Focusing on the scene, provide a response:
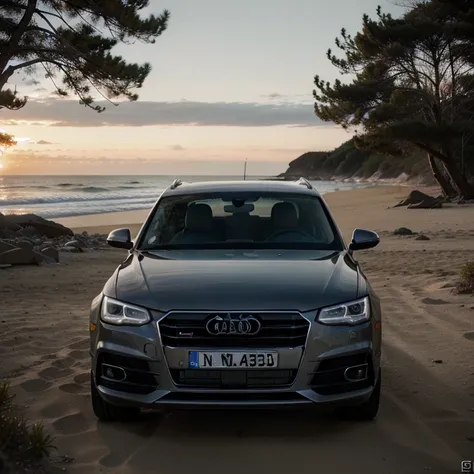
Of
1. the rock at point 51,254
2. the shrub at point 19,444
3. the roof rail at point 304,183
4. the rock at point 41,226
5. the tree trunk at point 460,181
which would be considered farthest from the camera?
the tree trunk at point 460,181

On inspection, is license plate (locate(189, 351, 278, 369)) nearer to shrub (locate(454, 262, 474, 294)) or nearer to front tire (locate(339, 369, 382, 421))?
front tire (locate(339, 369, 382, 421))

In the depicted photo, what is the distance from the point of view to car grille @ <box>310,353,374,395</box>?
404cm

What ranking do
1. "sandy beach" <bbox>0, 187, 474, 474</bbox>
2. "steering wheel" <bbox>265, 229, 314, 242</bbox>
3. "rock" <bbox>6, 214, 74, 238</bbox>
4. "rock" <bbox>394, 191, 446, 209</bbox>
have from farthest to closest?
"rock" <bbox>394, 191, 446, 209</bbox> < "rock" <bbox>6, 214, 74, 238</bbox> < "steering wheel" <bbox>265, 229, 314, 242</bbox> < "sandy beach" <bbox>0, 187, 474, 474</bbox>

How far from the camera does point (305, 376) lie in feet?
13.1

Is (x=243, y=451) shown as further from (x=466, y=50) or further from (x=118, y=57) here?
(x=466, y=50)

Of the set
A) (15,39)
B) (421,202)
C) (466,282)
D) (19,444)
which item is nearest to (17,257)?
(466,282)

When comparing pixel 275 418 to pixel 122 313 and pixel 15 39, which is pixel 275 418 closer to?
pixel 122 313

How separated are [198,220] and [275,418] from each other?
1731 mm

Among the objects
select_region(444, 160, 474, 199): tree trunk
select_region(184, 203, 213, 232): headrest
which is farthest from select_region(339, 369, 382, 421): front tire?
select_region(444, 160, 474, 199): tree trunk

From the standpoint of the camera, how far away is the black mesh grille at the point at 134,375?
13.3 ft

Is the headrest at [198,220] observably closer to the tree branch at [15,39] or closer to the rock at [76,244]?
the rock at [76,244]

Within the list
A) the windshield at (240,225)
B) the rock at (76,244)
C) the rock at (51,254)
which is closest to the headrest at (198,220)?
the windshield at (240,225)

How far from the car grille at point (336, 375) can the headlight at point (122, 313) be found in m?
1.02

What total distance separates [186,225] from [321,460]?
2.33 metres
